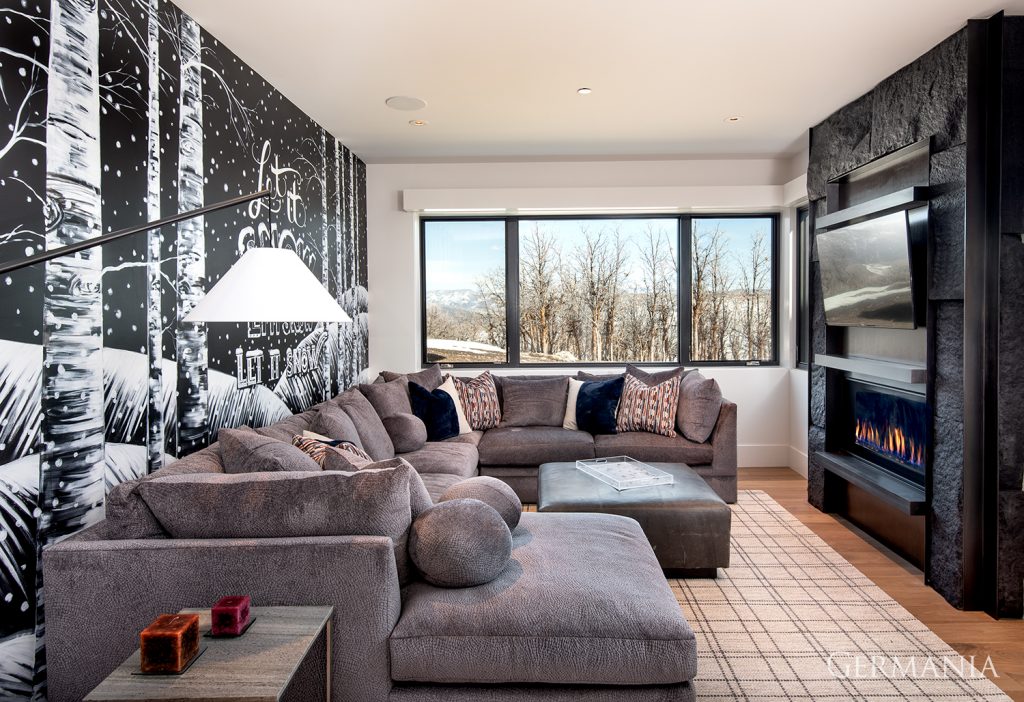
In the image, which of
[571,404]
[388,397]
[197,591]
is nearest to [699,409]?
[571,404]

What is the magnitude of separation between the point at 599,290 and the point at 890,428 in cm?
269

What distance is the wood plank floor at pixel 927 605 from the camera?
2.48 m

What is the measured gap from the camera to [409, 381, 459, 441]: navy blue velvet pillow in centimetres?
458

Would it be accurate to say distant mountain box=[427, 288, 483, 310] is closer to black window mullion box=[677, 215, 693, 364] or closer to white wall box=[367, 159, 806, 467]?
white wall box=[367, 159, 806, 467]

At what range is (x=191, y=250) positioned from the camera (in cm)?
283

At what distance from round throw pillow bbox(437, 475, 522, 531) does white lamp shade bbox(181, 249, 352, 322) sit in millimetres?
741

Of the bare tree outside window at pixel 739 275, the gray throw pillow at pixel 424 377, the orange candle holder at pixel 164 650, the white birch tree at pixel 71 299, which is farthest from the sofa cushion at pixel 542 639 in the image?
the bare tree outside window at pixel 739 275

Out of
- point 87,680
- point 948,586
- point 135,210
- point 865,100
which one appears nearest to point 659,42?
point 865,100

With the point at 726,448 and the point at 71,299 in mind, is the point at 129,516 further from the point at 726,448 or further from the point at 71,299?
the point at 726,448

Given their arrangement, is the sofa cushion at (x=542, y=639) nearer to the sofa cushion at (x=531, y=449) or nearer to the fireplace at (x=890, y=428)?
the fireplace at (x=890, y=428)

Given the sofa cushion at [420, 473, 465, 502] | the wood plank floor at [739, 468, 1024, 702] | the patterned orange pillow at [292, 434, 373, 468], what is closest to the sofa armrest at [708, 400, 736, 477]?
the wood plank floor at [739, 468, 1024, 702]

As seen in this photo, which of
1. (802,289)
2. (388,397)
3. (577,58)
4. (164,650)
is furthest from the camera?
(802,289)

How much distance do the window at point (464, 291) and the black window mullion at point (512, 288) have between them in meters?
0.04

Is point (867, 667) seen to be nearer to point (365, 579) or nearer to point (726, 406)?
point (365, 579)
